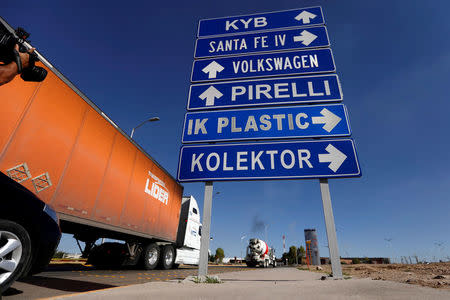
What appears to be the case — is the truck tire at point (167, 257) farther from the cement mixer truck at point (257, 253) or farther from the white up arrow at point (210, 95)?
the cement mixer truck at point (257, 253)

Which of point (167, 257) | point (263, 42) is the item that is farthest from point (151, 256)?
point (263, 42)

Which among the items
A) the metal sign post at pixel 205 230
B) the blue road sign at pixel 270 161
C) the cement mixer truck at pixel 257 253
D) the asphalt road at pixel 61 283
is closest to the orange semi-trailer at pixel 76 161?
the asphalt road at pixel 61 283

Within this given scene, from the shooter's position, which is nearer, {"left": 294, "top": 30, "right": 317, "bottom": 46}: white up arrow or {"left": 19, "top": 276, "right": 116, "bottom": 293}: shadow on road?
{"left": 19, "top": 276, "right": 116, "bottom": 293}: shadow on road

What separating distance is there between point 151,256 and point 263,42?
9.02 metres

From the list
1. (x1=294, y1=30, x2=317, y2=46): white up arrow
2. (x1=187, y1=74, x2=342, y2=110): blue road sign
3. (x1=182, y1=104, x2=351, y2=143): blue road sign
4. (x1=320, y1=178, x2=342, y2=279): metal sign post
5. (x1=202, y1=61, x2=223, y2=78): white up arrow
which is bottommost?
(x1=320, y1=178, x2=342, y2=279): metal sign post

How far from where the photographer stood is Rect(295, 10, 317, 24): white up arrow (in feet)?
18.3

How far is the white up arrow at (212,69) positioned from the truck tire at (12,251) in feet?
14.1

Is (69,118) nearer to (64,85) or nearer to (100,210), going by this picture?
(64,85)

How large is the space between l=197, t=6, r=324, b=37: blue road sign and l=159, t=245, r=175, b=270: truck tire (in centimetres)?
886

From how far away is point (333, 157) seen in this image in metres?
3.77

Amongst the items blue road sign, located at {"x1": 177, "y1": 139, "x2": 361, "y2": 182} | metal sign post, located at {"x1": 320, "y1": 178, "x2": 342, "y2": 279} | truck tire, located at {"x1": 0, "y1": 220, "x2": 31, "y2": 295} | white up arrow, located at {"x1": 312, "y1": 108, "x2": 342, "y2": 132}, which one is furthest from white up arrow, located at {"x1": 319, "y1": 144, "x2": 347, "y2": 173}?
truck tire, located at {"x1": 0, "y1": 220, "x2": 31, "y2": 295}

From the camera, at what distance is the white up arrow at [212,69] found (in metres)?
5.11

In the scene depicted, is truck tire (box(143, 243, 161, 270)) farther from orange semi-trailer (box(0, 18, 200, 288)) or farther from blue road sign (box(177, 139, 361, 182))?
blue road sign (box(177, 139, 361, 182))

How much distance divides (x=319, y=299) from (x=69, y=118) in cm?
558
